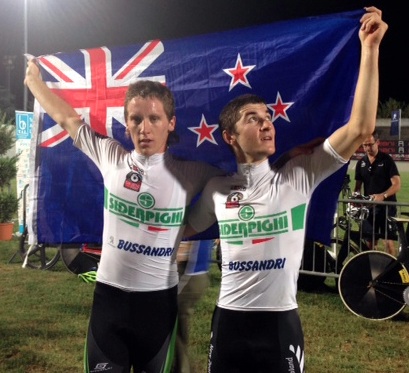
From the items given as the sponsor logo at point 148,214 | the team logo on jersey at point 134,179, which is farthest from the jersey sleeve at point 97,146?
the sponsor logo at point 148,214

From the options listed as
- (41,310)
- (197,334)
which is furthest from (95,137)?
(41,310)

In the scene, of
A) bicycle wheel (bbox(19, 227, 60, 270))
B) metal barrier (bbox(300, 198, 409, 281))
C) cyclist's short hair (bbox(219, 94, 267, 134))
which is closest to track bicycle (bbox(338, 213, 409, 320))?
metal barrier (bbox(300, 198, 409, 281))

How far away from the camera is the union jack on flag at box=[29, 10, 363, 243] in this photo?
3.00 m

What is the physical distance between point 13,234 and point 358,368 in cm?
950

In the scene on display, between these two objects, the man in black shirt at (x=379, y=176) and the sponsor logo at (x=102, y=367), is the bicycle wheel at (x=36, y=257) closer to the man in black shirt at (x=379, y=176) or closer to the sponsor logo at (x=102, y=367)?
the man in black shirt at (x=379, y=176)

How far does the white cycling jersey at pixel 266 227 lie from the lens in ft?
8.81

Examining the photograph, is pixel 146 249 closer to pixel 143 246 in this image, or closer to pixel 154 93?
pixel 143 246

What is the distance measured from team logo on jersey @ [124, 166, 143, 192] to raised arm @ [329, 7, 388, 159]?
3.28 feet

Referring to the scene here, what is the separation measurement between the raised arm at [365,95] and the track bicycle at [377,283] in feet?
12.6

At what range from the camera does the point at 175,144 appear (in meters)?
3.23

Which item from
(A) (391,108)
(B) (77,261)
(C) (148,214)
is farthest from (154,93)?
(A) (391,108)

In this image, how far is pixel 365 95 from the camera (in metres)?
2.65

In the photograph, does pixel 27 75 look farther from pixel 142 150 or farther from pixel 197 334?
pixel 197 334

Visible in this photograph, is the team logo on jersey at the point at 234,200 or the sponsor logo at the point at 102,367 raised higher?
the team logo on jersey at the point at 234,200
